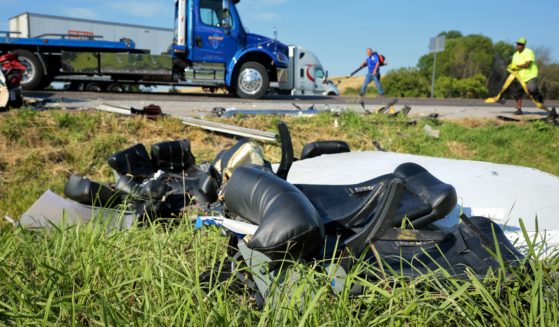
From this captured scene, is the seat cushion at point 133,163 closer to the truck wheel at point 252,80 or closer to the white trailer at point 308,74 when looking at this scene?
the truck wheel at point 252,80

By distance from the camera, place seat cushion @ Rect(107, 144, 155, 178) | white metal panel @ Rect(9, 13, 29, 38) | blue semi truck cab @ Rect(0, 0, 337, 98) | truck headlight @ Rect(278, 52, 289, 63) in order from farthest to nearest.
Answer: white metal panel @ Rect(9, 13, 29, 38) < truck headlight @ Rect(278, 52, 289, 63) < blue semi truck cab @ Rect(0, 0, 337, 98) < seat cushion @ Rect(107, 144, 155, 178)

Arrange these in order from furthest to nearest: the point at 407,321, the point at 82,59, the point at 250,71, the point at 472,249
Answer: the point at 82,59, the point at 250,71, the point at 472,249, the point at 407,321

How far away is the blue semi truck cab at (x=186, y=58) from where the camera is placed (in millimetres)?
13836

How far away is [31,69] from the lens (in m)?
14.2

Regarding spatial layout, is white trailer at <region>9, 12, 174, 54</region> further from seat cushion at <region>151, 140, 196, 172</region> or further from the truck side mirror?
seat cushion at <region>151, 140, 196, 172</region>

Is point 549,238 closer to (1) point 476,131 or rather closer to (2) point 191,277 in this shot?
(2) point 191,277

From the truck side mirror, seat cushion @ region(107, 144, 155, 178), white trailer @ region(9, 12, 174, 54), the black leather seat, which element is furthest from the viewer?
white trailer @ region(9, 12, 174, 54)

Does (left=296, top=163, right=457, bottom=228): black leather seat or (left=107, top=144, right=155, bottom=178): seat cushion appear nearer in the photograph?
(left=296, top=163, right=457, bottom=228): black leather seat

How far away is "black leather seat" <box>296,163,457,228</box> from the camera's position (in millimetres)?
2477

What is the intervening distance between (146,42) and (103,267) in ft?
76.6

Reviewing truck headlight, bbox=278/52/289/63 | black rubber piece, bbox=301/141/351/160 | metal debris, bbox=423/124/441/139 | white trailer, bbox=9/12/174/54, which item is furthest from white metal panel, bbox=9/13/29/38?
black rubber piece, bbox=301/141/351/160

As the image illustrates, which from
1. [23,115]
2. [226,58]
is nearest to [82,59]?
[226,58]

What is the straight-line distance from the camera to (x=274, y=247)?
6.28ft

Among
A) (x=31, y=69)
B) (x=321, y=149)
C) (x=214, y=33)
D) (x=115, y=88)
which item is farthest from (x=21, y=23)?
(x=321, y=149)
